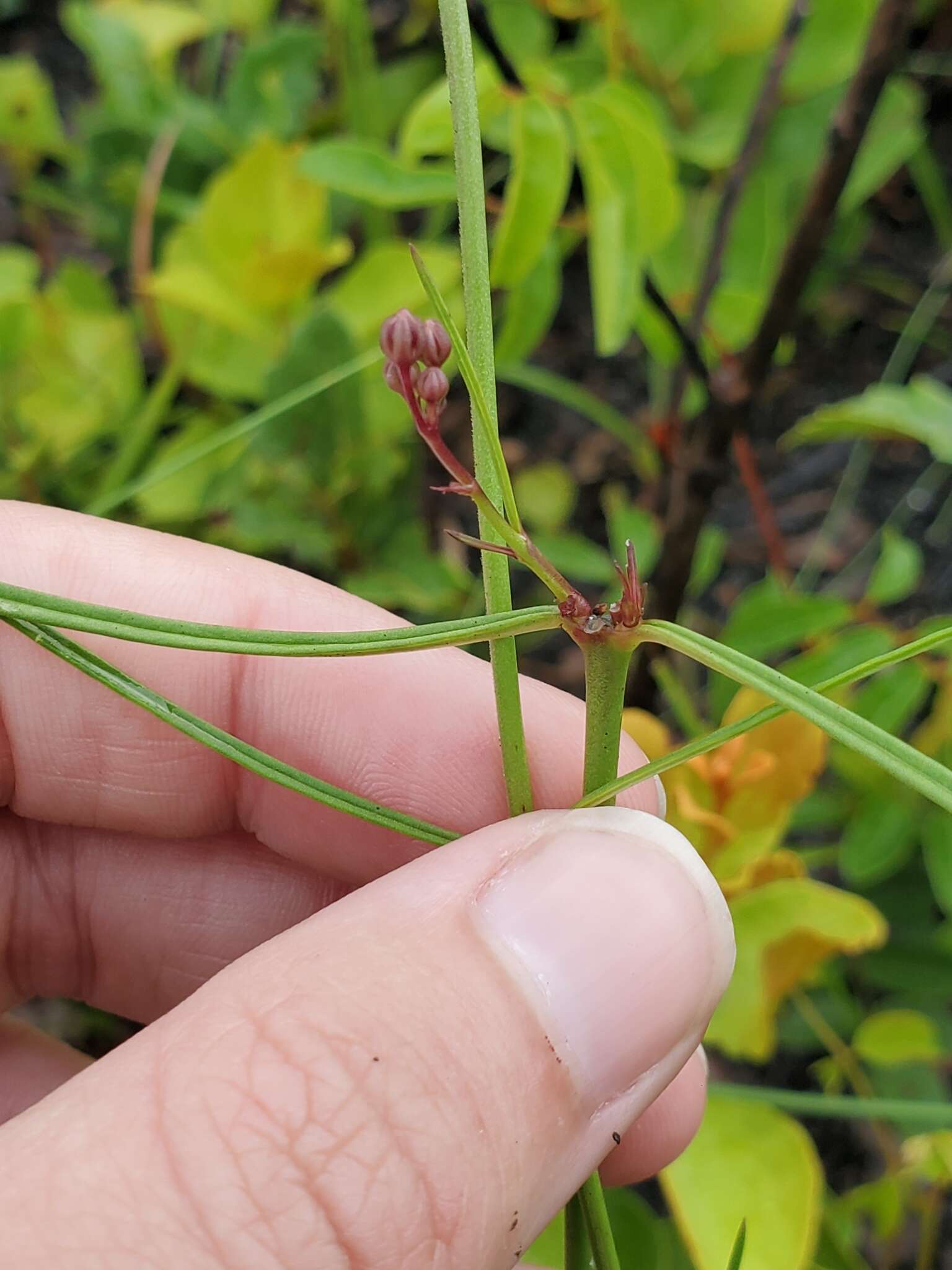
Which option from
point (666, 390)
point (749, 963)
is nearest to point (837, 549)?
point (666, 390)

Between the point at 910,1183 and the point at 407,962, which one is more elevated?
the point at 407,962

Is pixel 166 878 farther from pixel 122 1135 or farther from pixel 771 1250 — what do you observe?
pixel 771 1250

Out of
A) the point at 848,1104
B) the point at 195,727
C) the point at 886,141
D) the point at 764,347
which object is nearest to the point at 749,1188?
the point at 848,1104

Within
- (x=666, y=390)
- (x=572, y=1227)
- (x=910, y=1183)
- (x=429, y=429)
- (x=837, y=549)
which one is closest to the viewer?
(x=429, y=429)

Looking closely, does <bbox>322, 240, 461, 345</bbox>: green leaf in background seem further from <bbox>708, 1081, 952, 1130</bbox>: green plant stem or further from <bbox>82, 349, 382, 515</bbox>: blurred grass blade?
<bbox>708, 1081, 952, 1130</bbox>: green plant stem

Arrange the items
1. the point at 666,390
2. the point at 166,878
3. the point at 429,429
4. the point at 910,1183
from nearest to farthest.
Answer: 1. the point at 429,429
2. the point at 166,878
3. the point at 910,1183
4. the point at 666,390

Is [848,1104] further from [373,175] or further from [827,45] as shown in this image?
[827,45]

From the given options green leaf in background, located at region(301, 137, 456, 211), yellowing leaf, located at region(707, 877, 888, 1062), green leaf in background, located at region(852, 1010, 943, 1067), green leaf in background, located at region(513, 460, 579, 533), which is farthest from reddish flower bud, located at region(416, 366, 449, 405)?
green leaf in background, located at region(513, 460, 579, 533)
